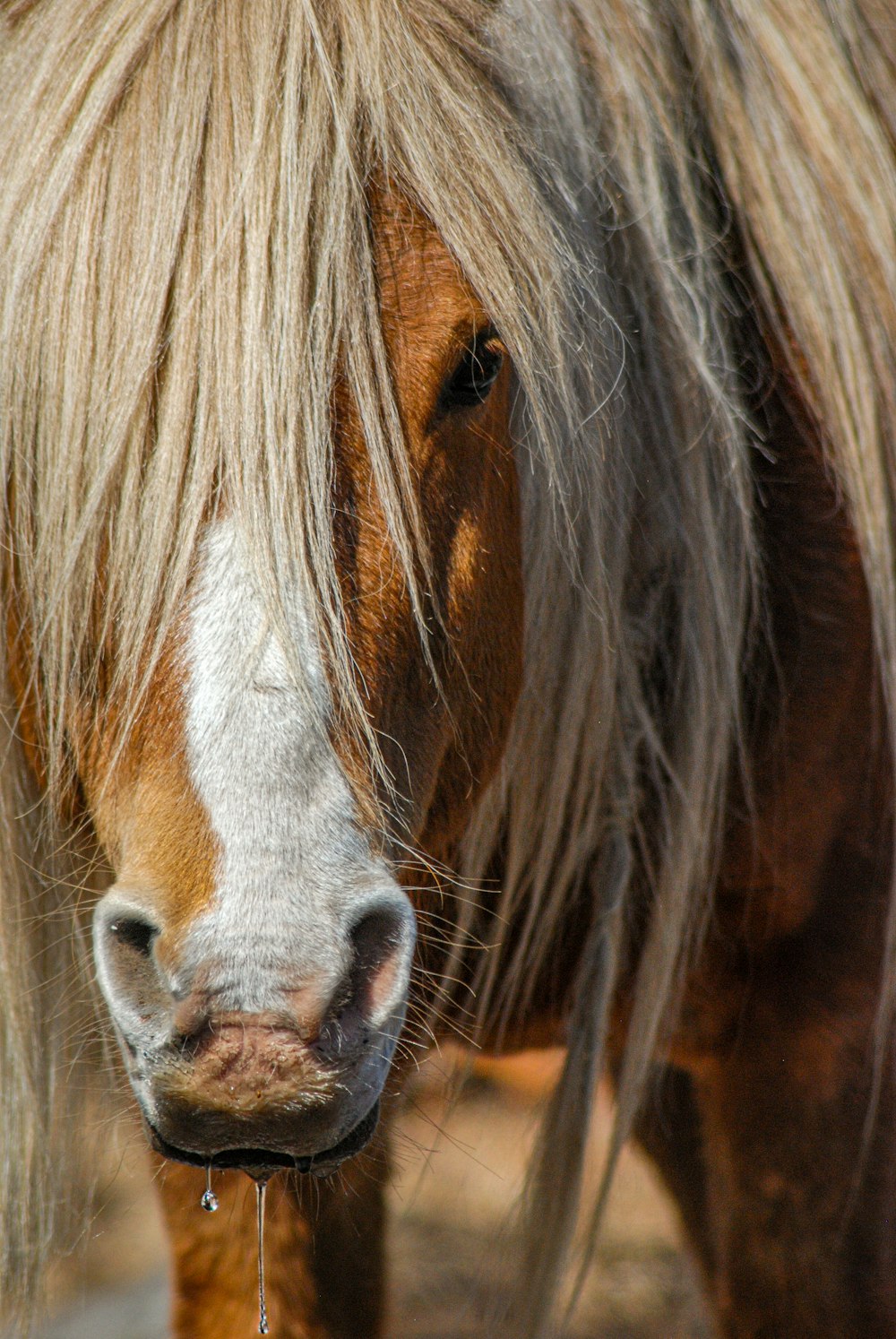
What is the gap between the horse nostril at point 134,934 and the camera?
2.63 ft

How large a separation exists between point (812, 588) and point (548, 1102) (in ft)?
2.03

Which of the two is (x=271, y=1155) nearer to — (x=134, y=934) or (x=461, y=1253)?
(x=134, y=934)

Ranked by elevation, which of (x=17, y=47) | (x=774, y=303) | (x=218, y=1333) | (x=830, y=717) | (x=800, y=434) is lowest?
(x=218, y=1333)

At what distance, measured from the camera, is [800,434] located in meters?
1.31

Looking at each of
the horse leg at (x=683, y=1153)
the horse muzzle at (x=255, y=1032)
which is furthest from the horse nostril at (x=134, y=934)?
the horse leg at (x=683, y=1153)

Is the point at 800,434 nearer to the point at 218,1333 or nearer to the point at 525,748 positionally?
the point at 525,748

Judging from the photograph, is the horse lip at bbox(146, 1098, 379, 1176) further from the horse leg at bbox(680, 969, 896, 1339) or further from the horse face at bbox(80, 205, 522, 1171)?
the horse leg at bbox(680, 969, 896, 1339)

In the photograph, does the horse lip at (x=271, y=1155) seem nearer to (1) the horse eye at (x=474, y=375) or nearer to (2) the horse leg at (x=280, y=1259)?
(1) the horse eye at (x=474, y=375)

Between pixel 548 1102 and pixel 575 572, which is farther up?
pixel 575 572

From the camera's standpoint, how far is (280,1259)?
5.09 ft

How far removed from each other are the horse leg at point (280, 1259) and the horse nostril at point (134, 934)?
756 millimetres

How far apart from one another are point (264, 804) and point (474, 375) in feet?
1.21

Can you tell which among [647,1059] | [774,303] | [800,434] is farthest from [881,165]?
[647,1059]

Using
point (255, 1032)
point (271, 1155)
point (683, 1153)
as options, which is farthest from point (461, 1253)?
point (255, 1032)
